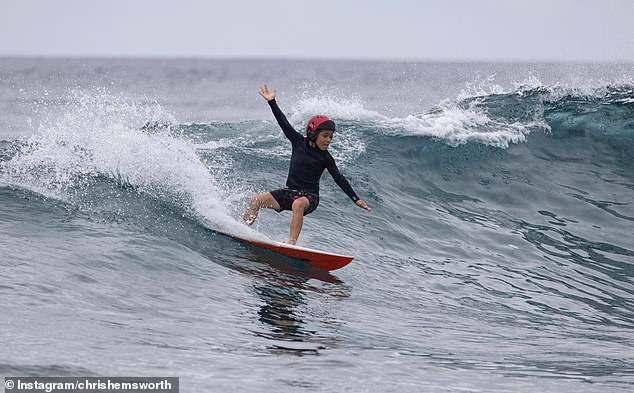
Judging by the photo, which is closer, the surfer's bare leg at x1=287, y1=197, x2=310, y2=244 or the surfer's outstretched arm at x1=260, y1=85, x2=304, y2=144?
the surfer's bare leg at x1=287, y1=197, x2=310, y2=244

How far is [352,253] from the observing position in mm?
11539

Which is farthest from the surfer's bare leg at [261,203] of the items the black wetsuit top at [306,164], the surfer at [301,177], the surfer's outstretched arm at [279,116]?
the surfer's outstretched arm at [279,116]

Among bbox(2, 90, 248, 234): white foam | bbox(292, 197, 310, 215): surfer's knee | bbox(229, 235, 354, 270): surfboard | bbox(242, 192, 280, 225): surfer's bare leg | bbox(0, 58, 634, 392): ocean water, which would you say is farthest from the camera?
bbox(2, 90, 248, 234): white foam

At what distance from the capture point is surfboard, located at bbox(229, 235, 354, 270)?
989 centimetres

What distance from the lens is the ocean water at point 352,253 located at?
6.55 metres

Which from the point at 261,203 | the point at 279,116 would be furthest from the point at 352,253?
the point at 279,116

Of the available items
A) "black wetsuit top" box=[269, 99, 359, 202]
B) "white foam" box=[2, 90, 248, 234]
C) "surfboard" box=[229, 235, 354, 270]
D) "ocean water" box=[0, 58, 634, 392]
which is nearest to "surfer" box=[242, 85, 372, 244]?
"black wetsuit top" box=[269, 99, 359, 202]

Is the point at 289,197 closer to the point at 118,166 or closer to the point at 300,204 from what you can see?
the point at 300,204

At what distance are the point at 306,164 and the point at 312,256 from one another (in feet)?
3.86

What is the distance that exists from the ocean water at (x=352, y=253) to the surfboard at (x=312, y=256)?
0.12m

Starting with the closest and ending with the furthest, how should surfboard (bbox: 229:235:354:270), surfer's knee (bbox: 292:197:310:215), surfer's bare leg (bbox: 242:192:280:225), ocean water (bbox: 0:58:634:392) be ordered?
1. ocean water (bbox: 0:58:634:392)
2. surfboard (bbox: 229:235:354:270)
3. surfer's knee (bbox: 292:197:310:215)
4. surfer's bare leg (bbox: 242:192:280:225)

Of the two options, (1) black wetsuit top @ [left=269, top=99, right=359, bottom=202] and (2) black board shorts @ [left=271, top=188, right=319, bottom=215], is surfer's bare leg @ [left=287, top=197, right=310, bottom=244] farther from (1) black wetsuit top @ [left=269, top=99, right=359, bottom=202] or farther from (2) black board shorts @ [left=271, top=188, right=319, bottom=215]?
(1) black wetsuit top @ [left=269, top=99, right=359, bottom=202]

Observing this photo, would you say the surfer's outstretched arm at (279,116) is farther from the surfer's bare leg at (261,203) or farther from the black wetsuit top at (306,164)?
the surfer's bare leg at (261,203)

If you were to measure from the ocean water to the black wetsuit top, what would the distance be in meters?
0.96
